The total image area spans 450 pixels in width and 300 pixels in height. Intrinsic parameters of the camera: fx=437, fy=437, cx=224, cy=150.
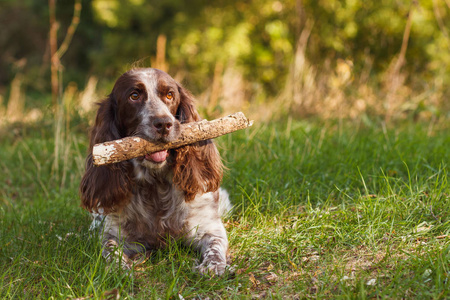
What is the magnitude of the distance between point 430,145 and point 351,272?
2.49m

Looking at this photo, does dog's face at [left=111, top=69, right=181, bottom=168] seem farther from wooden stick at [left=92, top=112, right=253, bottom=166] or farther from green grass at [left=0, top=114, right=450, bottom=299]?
green grass at [left=0, top=114, right=450, bottom=299]

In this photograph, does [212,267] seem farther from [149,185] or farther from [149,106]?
[149,106]

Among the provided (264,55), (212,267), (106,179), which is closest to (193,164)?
(106,179)

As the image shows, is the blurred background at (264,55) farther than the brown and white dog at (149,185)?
Yes

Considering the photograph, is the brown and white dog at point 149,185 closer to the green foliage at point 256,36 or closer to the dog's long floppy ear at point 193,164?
the dog's long floppy ear at point 193,164

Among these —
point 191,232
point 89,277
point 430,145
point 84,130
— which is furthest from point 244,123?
point 84,130

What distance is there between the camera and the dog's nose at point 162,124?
2437 mm

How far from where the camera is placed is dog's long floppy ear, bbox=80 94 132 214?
273 centimetres

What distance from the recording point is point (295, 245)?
2.65m

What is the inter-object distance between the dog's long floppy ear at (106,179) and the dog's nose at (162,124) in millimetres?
460

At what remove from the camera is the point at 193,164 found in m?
2.83

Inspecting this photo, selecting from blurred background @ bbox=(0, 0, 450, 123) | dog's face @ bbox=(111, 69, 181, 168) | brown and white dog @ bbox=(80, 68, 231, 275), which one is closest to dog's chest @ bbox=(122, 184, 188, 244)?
brown and white dog @ bbox=(80, 68, 231, 275)

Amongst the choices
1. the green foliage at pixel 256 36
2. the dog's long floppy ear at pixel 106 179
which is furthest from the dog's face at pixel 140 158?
the green foliage at pixel 256 36

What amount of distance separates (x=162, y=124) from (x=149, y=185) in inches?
23.4
